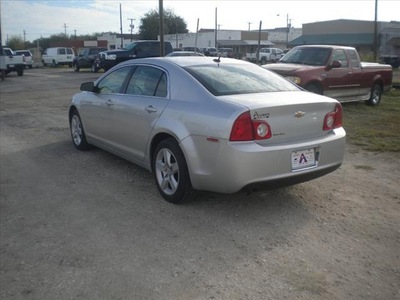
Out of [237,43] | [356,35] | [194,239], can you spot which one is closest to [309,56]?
[194,239]

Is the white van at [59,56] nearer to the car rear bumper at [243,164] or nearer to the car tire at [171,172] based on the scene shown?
the car tire at [171,172]

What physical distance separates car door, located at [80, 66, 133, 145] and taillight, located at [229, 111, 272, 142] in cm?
230

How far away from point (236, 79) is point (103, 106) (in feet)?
6.98

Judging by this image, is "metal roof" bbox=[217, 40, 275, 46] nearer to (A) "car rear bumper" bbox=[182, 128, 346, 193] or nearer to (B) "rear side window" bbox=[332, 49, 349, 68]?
(B) "rear side window" bbox=[332, 49, 349, 68]

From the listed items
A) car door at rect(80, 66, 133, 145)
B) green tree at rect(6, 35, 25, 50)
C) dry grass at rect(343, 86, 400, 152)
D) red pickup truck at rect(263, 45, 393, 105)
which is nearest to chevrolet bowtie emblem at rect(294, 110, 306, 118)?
car door at rect(80, 66, 133, 145)

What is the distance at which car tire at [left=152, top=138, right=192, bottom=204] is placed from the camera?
4449 millimetres

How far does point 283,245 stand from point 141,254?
1.20 meters

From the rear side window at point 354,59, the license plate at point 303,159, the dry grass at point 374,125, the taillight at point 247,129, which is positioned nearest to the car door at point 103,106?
the taillight at point 247,129

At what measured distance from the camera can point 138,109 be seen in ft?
17.0

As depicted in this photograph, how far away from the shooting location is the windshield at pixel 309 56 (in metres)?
11.1

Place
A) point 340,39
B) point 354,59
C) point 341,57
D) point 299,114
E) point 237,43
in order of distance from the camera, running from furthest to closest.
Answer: point 237,43
point 340,39
point 354,59
point 341,57
point 299,114

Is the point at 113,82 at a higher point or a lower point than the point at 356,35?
lower

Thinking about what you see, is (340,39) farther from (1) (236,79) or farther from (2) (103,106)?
(1) (236,79)

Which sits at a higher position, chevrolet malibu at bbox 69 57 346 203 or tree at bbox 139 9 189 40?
tree at bbox 139 9 189 40
